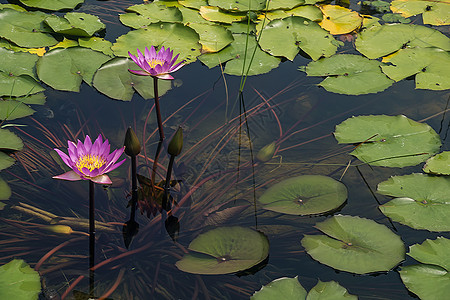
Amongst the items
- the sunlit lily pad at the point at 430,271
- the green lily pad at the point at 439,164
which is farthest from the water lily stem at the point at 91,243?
the green lily pad at the point at 439,164

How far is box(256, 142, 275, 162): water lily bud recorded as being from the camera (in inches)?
126

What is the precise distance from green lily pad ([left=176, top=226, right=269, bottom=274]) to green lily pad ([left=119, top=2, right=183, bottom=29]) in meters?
2.67

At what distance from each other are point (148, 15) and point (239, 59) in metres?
1.16

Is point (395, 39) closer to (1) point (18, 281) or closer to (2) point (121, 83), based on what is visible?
(2) point (121, 83)

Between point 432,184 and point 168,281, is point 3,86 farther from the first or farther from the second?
point 432,184

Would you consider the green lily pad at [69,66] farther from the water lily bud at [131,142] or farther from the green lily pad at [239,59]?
the water lily bud at [131,142]

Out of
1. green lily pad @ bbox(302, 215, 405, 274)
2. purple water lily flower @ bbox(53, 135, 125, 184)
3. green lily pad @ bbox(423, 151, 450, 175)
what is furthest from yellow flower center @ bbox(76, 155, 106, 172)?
green lily pad @ bbox(423, 151, 450, 175)

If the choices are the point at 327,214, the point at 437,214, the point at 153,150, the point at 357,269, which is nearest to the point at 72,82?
the point at 153,150

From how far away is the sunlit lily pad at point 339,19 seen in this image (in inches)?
185

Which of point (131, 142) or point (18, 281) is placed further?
point (131, 142)

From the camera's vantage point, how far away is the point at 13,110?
3.33 metres

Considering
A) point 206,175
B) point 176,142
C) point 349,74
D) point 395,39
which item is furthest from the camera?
point 395,39

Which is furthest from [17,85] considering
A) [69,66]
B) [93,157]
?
[93,157]

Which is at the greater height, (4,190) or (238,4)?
(238,4)
